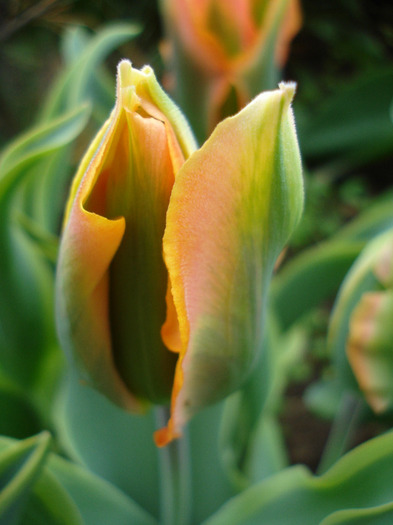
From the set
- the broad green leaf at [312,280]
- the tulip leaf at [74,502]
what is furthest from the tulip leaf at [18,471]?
the broad green leaf at [312,280]

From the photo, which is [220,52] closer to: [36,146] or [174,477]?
[36,146]

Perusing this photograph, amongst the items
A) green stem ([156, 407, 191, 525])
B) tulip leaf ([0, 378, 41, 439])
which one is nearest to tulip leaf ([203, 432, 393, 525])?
green stem ([156, 407, 191, 525])

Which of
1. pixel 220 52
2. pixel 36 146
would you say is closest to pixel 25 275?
pixel 36 146

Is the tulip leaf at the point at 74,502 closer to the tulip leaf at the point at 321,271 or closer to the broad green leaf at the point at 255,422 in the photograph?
the broad green leaf at the point at 255,422

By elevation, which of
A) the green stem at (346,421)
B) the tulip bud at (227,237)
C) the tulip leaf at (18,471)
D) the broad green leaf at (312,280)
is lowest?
the green stem at (346,421)

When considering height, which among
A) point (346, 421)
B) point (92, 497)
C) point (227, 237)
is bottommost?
point (346, 421)

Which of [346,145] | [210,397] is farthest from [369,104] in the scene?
[210,397]

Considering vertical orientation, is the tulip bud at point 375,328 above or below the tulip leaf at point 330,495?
above

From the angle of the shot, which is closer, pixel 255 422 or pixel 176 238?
pixel 176 238
